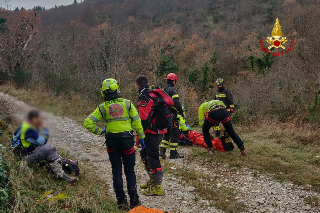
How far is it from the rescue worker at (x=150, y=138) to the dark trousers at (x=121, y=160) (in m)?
0.72

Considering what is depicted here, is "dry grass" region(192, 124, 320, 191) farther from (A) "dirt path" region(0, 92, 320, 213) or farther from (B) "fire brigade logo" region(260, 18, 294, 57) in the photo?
(B) "fire brigade logo" region(260, 18, 294, 57)

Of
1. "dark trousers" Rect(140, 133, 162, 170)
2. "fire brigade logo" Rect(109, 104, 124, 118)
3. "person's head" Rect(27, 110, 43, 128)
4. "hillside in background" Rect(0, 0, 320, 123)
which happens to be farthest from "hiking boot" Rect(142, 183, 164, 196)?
"hillside in background" Rect(0, 0, 320, 123)

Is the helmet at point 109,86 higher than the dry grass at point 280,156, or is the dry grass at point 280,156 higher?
the helmet at point 109,86

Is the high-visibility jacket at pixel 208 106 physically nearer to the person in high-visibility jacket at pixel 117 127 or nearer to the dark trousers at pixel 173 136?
the dark trousers at pixel 173 136

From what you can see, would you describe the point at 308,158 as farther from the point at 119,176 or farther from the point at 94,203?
the point at 94,203

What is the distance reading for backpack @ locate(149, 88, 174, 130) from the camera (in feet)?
16.5

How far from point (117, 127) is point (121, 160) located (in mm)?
603

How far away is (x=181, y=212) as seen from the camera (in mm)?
4633

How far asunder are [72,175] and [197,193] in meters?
2.40

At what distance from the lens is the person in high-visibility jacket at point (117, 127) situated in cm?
418

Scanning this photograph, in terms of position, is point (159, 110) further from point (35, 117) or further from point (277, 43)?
point (277, 43)

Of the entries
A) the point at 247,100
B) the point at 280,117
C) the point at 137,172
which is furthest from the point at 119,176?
the point at 247,100

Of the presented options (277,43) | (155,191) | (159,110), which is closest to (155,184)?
(155,191)

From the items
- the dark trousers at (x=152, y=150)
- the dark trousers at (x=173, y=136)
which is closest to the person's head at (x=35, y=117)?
the dark trousers at (x=152, y=150)
